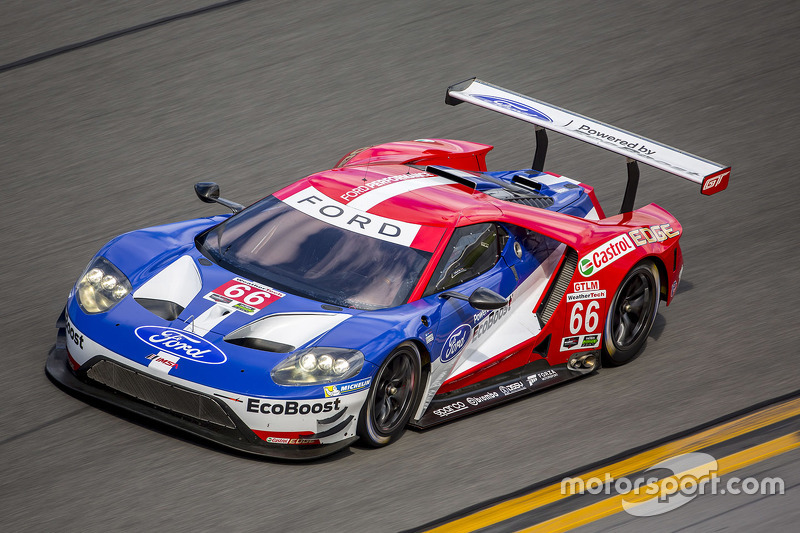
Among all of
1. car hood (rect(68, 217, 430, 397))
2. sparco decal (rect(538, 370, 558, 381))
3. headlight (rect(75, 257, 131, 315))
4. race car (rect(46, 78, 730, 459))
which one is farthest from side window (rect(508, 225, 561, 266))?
headlight (rect(75, 257, 131, 315))

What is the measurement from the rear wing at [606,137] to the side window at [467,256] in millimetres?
1095

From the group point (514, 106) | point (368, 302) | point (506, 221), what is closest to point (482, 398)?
point (368, 302)

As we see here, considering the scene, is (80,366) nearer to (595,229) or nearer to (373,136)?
(595,229)

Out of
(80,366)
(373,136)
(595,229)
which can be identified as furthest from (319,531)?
(373,136)

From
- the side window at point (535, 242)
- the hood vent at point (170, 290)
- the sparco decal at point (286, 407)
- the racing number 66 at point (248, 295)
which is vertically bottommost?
the sparco decal at point (286, 407)

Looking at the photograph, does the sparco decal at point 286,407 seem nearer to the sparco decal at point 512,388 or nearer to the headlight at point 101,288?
the headlight at point 101,288

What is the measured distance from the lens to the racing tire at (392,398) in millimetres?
5508

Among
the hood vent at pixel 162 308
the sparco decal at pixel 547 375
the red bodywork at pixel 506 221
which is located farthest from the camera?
the sparco decal at pixel 547 375

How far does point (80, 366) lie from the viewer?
221 inches

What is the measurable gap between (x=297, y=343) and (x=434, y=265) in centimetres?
111

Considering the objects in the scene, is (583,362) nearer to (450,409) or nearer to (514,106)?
(450,409)

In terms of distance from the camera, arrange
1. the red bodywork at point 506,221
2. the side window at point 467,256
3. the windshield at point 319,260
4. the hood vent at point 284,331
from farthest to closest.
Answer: the red bodywork at point 506,221 → the side window at point 467,256 → the windshield at point 319,260 → the hood vent at point 284,331

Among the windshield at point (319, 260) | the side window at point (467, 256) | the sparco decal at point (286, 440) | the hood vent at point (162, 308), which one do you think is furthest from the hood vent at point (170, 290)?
the side window at point (467, 256)

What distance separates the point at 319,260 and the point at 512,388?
4.84 feet
